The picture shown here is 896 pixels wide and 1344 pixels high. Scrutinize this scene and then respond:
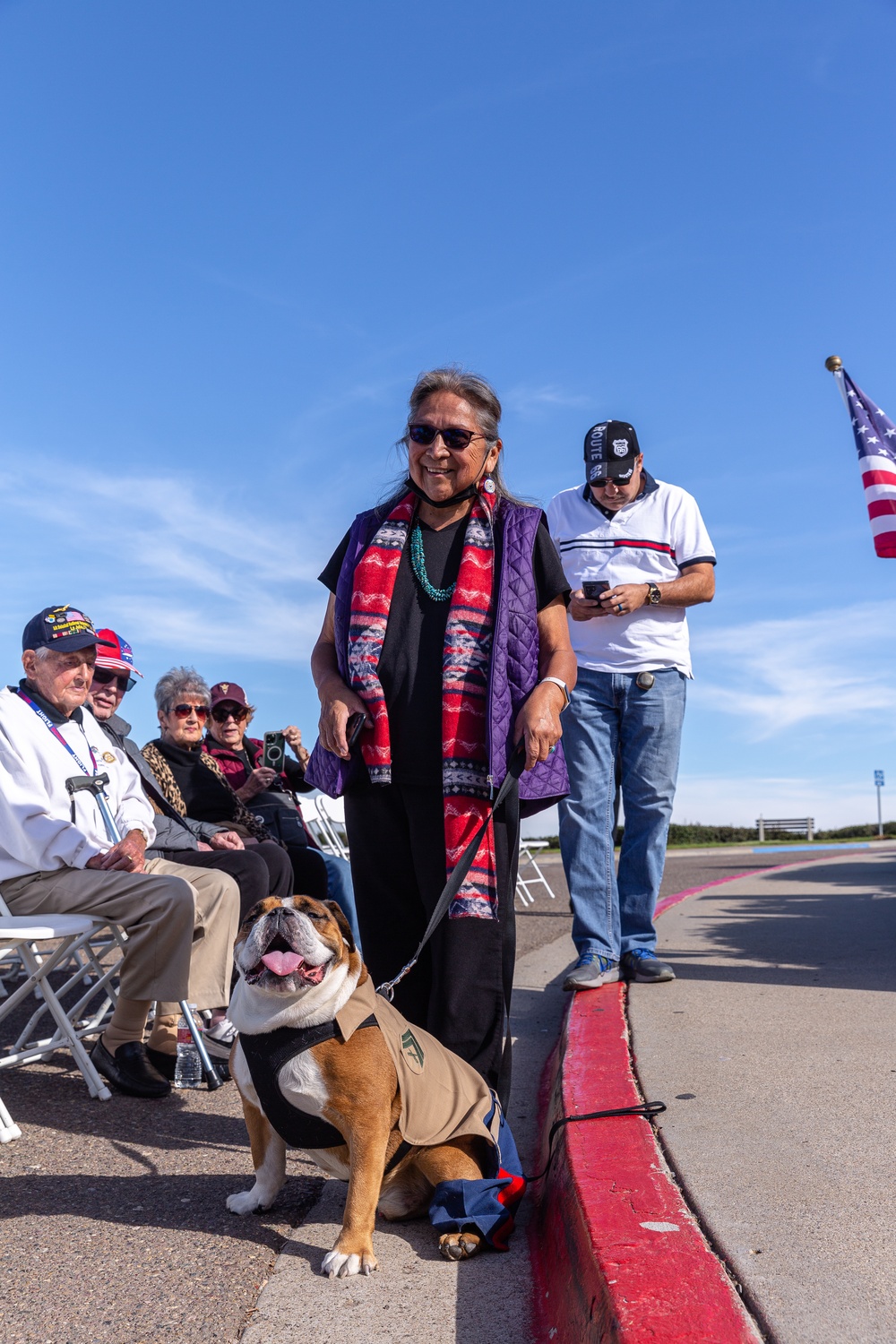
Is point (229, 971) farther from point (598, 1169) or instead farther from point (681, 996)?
point (598, 1169)

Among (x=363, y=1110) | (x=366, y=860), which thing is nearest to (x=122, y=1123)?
(x=366, y=860)

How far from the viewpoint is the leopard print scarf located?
590 centimetres

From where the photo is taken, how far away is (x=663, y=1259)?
206cm

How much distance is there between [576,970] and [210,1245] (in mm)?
2452

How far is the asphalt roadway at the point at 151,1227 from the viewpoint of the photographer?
228 centimetres

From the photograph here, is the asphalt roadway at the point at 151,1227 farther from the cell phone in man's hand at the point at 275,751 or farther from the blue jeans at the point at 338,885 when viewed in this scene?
the cell phone in man's hand at the point at 275,751

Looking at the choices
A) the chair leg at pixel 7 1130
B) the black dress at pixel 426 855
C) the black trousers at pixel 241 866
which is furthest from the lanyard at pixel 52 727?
the black dress at pixel 426 855

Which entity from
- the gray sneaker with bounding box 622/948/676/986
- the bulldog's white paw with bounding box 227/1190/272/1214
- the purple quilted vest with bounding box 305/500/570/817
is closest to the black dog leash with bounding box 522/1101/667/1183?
the bulldog's white paw with bounding box 227/1190/272/1214

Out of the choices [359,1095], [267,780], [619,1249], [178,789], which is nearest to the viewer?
[619,1249]

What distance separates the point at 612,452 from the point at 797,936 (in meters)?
3.40

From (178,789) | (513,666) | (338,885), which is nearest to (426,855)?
(513,666)

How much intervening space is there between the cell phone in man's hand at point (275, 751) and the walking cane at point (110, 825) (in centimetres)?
198

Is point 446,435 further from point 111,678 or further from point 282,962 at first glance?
point 111,678

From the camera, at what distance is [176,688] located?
622 centimetres
